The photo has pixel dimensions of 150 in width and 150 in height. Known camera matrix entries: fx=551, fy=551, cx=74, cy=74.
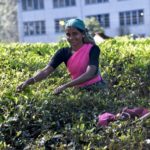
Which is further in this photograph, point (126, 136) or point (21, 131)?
point (21, 131)

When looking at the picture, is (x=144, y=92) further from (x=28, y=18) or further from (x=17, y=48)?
(x=28, y=18)

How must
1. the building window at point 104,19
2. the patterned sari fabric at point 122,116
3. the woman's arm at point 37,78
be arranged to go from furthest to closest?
1. the building window at point 104,19
2. the woman's arm at point 37,78
3. the patterned sari fabric at point 122,116

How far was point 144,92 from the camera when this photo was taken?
280 inches

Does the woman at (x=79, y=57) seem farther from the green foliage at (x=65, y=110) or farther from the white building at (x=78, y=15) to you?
the white building at (x=78, y=15)

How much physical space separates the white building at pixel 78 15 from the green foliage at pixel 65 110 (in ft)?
129

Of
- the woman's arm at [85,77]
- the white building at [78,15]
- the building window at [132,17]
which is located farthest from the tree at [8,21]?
the woman's arm at [85,77]

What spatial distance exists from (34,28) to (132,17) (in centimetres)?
986

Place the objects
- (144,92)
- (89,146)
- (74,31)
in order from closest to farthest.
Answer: (89,146) → (74,31) → (144,92)

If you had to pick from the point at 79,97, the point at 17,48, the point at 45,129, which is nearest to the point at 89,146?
the point at 45,129

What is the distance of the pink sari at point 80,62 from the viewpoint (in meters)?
5.96

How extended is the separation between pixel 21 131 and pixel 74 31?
1.59m

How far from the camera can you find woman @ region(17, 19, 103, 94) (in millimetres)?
5832

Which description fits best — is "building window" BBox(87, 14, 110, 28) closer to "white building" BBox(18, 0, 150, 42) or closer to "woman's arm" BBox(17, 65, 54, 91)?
"white building" BBox(18, 0, 150, 42)

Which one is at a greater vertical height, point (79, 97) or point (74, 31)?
point (74, 31)
